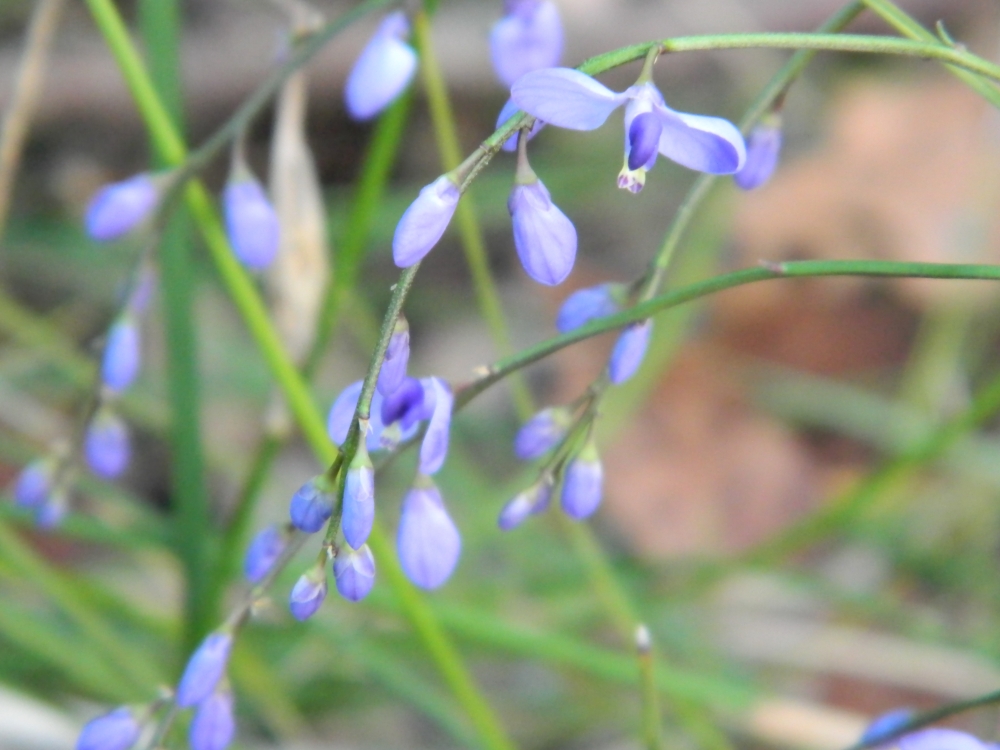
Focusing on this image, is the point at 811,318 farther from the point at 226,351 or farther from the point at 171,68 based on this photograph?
the point at 171,68

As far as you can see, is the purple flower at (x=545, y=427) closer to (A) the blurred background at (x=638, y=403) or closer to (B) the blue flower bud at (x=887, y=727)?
(B) the blue flower bud at (x=887, y=727)

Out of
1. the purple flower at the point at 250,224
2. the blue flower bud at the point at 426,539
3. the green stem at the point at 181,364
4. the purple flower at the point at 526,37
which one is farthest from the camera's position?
the green stem at the point at 181,364

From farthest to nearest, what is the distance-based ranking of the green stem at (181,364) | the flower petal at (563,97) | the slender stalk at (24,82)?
the slender stalk at (24,82) → the green stem at (181,364) → the flower petal at (563,97)

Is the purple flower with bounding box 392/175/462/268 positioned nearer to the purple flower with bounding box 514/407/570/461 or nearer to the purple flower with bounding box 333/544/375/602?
the purple flower with bounding box 333/544/375/602

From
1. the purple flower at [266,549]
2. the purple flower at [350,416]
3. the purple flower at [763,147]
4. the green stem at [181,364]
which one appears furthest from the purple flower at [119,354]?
the purple flower at [763,147]

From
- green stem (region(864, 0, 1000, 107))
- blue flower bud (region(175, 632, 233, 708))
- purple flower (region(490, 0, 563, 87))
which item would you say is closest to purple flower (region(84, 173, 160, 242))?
purple flower (region(490, 0, 563, 87))

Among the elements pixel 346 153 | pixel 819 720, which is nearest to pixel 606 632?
pixel 819 720
